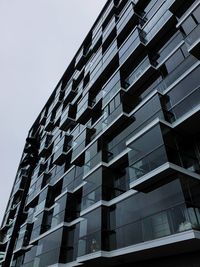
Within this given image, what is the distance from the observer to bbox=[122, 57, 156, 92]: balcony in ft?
53.0

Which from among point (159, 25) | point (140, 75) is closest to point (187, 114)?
point (140, 75)

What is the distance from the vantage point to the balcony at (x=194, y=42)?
12.1m

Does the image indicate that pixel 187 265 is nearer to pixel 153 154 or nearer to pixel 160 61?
pixel 153 154

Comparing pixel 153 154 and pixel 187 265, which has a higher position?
pixel 153 154

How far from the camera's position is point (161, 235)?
978cm

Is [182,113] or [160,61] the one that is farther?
[160,61]

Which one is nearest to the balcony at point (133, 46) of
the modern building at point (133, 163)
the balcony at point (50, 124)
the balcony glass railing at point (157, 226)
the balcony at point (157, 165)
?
the modern building at point (133, 163)

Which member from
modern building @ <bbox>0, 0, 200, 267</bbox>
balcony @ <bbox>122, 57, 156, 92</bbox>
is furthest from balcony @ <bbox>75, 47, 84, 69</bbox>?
balcony @ <bbox>122, 57, 156, 92</bbox>

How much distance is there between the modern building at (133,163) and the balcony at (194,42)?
0.05 m

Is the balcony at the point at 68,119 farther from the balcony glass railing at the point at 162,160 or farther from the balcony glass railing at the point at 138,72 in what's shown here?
the balcony glass railing at the point at 162,160

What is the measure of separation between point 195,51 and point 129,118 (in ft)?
18.2

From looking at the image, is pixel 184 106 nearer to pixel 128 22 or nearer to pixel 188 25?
pixel 188 25

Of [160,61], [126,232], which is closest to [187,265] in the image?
[126,232]

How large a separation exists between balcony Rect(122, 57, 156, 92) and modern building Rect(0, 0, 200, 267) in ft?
0.22
